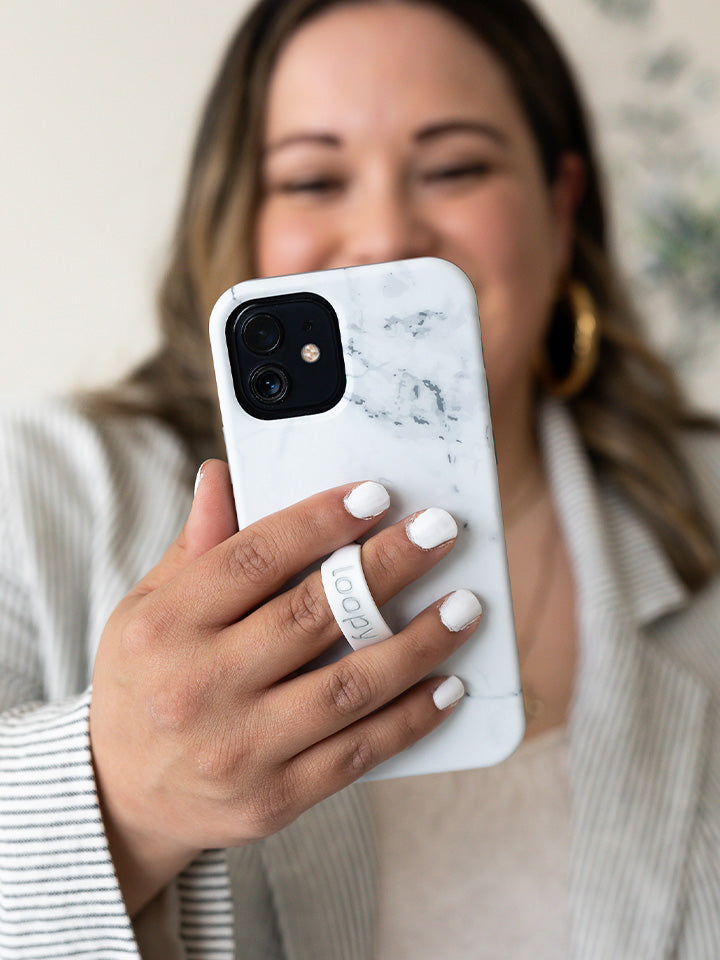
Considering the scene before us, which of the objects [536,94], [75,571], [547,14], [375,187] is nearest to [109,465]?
[75,571]

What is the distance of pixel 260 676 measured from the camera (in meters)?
0.38

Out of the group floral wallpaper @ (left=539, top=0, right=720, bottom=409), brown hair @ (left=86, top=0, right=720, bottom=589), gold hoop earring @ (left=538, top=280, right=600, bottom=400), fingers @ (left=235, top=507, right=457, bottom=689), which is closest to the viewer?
fingers @ (left=235, top=507, right=457, bottom=689)

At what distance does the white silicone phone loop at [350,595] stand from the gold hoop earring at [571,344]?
68 centimetres

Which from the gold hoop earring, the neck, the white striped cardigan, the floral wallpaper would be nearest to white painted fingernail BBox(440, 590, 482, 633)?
the white striped cardigan

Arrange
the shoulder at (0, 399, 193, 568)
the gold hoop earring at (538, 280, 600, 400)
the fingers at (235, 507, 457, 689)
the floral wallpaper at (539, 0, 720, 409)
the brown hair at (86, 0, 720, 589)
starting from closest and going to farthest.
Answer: the fingers at (235, 507, 457, 689)
the shoulder at (0, 399, 193, 568)
the brown hair at (86, 0, 720, 589)
the gold hoop earring at (538, 280, 600, 400)
the floral wallpaper at (539, 0, 720, 409)

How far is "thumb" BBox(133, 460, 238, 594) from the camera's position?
422 millimetres

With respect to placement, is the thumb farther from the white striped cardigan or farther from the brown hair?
the brown hair

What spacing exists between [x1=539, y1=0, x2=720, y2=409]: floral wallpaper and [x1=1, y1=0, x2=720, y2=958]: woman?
1.15 feet

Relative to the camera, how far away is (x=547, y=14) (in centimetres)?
124

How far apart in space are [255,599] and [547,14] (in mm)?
1181

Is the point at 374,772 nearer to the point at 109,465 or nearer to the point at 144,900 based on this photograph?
the point at 144,900

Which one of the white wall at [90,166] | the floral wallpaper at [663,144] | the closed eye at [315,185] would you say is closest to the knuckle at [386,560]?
the closed eye at [315,185]

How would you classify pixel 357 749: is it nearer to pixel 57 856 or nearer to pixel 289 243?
pixel 57 856

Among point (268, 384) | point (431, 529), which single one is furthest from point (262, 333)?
point (431, 529)
